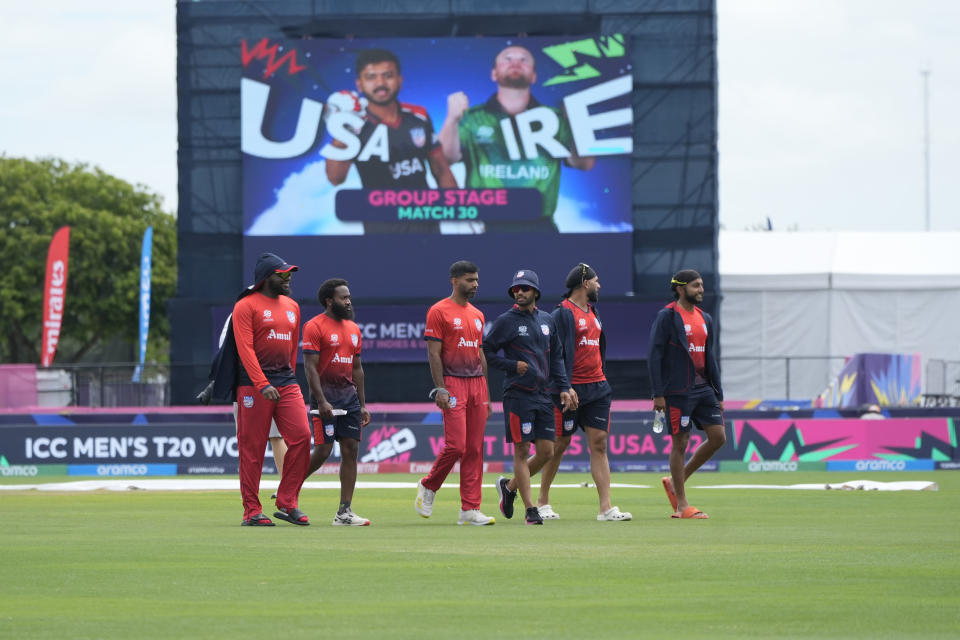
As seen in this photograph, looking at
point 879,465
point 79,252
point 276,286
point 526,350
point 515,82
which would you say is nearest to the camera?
point 276,286

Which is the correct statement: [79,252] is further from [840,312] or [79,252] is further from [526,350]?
[526,350]

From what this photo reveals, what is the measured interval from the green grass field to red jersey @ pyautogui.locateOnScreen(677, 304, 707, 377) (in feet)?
4.37

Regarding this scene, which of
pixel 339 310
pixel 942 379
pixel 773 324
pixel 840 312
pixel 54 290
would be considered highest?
pixel 54 290

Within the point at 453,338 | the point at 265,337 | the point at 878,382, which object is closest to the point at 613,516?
the point at 453,338

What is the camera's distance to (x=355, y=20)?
120 ft

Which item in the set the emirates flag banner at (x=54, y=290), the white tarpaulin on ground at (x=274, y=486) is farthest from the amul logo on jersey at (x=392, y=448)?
the emirates flag banner at (x=54, y=290)

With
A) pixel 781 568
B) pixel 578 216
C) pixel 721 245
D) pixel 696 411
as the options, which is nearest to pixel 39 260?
pixel 721 245

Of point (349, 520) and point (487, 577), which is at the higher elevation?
point (487, 577)

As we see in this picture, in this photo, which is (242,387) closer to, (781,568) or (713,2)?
(781,568)

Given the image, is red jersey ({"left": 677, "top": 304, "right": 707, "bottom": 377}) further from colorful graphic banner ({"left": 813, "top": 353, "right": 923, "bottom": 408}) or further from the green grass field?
colorful graphic banner ({"left": 813, "top": 353, "right": 923, "bottom": 408})

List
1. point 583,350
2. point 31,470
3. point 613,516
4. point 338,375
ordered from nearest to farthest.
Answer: point 338,375
point 613,516
point 583,350
point 31,470

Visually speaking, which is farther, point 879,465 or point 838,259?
point 838,259

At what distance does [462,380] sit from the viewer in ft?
43.7

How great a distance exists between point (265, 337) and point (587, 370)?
279 centimetres
